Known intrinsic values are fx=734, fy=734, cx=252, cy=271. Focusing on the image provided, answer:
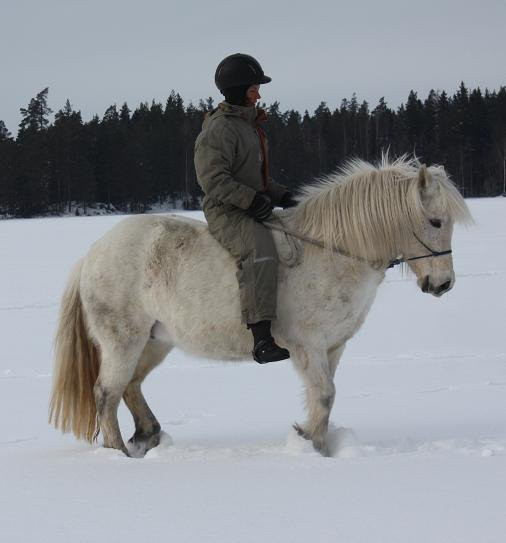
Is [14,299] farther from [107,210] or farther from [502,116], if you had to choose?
[502,116]

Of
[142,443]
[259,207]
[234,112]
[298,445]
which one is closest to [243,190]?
[259,207]

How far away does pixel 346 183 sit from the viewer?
409 centimetres

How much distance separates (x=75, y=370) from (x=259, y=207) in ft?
5.19

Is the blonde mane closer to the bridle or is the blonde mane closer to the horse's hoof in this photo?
the bridle

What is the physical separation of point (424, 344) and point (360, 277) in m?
3.78

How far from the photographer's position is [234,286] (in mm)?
3986

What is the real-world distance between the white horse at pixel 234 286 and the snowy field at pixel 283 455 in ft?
1.07

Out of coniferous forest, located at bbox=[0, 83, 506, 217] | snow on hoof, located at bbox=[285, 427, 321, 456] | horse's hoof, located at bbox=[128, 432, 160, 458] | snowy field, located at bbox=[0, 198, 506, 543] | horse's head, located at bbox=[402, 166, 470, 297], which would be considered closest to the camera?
snowy field, located at bbox=[0, 198, 506, 543]

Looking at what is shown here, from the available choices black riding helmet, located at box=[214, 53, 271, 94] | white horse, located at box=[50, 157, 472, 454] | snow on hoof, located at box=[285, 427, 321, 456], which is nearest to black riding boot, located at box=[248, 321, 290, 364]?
white horse, located at box=[50, 157, 472, 454]

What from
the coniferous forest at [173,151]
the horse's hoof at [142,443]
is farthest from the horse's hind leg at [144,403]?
the coniferous forest at [173,151]

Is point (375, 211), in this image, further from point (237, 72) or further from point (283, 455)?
point (283, 455)

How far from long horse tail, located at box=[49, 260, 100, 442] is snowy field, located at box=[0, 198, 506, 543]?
16cm

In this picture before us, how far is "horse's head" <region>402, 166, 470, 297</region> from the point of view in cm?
385

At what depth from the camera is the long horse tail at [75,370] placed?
4.43 meters
